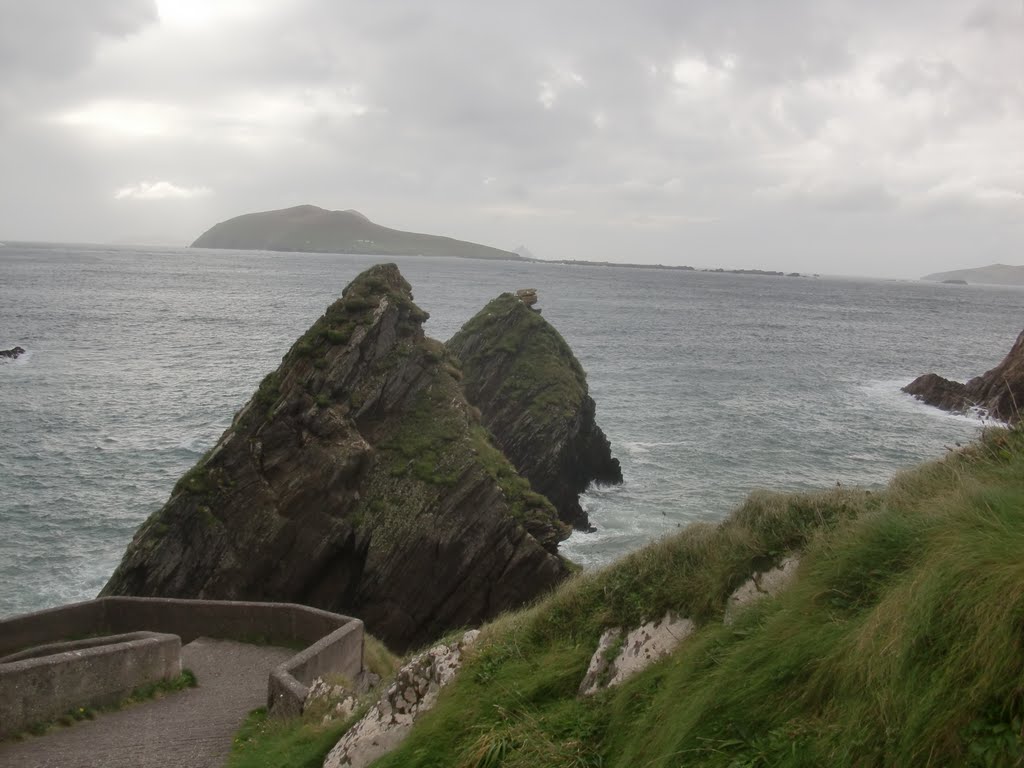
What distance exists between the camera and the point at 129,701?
42.6 feet

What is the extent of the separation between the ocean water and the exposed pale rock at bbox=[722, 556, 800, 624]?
11.9 metres

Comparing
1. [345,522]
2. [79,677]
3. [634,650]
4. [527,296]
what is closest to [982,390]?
[527,296]

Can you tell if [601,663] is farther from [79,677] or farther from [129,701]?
[129,701]

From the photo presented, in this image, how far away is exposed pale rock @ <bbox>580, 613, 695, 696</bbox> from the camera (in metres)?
7.19

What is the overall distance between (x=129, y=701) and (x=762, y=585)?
1121 cm

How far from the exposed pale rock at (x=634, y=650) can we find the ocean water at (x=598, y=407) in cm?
1270

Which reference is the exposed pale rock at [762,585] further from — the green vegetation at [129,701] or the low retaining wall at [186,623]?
the green vegetation at [129,701]

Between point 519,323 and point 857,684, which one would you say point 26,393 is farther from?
point 857,684

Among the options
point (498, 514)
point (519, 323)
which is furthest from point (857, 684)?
point (519, 323)

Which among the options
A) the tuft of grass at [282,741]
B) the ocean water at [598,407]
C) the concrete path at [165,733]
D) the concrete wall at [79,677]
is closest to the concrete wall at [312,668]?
the tuft of grass at [282,741]

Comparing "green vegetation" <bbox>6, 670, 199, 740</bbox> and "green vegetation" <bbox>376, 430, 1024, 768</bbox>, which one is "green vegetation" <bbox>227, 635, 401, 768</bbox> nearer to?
"green vegetation" <bbox>376, 430, 1024, 768</bbox>

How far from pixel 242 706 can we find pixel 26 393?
4221cm

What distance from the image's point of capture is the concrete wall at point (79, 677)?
1154cm

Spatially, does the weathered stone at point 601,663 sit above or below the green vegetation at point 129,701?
above
